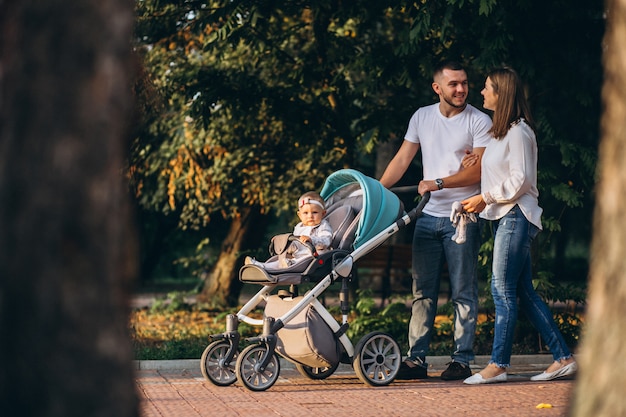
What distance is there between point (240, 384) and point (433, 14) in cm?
398

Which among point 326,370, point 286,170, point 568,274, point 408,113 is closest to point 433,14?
point 408,113

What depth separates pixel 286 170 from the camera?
573 inches

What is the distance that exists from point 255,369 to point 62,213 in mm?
4322

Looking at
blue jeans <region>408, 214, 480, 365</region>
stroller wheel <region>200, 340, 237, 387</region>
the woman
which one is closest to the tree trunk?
blue jeans <region>408, 214, 480, 365</region>

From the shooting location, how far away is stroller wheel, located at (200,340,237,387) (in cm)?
758

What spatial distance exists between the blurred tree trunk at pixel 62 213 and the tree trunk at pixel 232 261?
1295cm

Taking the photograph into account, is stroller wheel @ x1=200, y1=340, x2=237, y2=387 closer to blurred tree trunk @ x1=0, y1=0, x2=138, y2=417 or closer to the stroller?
the stroller

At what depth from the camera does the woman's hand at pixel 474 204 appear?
7.84 meters

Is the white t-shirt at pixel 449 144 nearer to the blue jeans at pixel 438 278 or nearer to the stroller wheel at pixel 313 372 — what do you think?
the blue jeans at pixel 438 278

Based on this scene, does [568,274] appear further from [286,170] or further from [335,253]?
[335,253]

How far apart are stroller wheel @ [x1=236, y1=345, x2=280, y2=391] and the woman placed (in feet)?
4.94

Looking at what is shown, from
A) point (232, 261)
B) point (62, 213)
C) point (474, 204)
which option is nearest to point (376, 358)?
point (474, 204)

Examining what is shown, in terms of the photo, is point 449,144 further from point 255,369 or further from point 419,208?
point 255,369

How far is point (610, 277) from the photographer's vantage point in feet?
10.3
